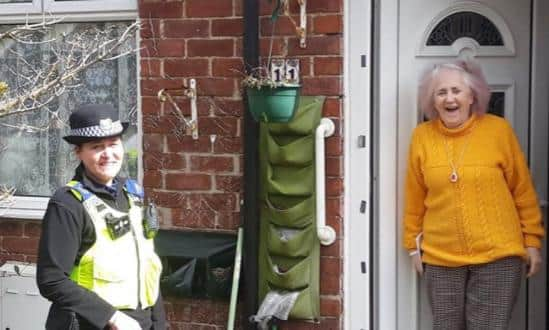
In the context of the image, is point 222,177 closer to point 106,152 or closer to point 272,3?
point 272,3

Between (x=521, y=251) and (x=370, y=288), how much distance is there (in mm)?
801

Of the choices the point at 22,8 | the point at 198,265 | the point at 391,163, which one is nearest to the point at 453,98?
the point at 391,163

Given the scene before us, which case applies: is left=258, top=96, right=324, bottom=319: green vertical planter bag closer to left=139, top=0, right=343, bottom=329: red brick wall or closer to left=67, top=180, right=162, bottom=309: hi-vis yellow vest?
left=139, top=0, right=343, bottom=329: red brick wall

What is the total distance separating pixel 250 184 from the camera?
3893 mm

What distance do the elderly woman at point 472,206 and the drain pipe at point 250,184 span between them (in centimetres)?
81

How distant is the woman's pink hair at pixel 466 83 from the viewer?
12.1 ft

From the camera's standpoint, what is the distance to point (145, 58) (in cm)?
415

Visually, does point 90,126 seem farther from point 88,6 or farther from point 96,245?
point 88,6

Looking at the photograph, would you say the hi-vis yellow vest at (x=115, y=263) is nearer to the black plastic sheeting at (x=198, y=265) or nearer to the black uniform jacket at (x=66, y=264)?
the black uniform jacket at (x=66, y=264)

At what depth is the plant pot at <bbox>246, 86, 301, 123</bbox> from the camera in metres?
3.55

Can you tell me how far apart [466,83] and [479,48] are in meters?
0.33

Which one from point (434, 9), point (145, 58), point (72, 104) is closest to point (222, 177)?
point (145, 58)

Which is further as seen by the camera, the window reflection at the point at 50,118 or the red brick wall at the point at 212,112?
the window reflection at the point at 50,118

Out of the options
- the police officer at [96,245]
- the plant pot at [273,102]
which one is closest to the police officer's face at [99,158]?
the police officer at [96,245]
